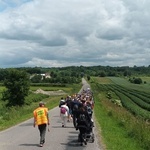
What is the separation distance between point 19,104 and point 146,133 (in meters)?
44.4

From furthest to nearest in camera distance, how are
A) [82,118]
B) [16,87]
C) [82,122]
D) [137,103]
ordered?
[137,103]
[16,87]
[82,118]
[82,122]

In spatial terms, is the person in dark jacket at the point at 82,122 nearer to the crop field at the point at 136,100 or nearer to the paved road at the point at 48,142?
the paved road at the point at 48,142

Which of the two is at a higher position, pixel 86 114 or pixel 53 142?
pixel 86 114

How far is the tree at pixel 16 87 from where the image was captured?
5816 centimetres

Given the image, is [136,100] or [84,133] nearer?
[84,133]

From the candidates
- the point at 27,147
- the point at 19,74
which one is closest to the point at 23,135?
the point at 27,147

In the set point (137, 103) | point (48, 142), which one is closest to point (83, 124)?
point (48, 142)

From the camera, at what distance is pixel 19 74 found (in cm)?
5909

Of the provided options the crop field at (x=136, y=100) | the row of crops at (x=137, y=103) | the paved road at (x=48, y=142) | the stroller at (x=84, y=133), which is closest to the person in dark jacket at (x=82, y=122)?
the stroller at (x=84, y=133)

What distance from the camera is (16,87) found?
57.9m

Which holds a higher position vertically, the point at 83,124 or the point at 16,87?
the point at 83,124

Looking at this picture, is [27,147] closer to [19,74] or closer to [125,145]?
[125,145]

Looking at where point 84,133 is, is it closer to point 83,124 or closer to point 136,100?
point 83,124

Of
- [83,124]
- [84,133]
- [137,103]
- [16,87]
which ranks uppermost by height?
[83,124]
